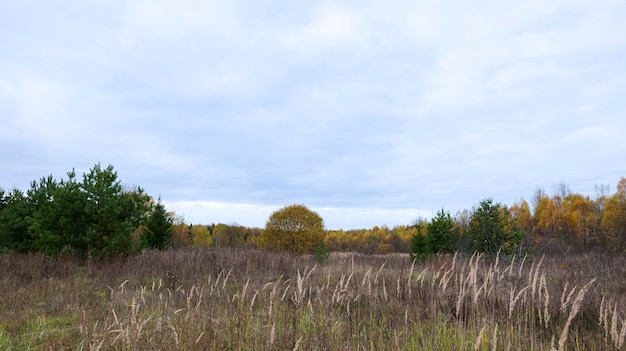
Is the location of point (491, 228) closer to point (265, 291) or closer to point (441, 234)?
point (441, 234)

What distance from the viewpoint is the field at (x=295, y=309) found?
3.72m

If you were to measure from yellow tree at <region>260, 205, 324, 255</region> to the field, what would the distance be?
13071 millimetres

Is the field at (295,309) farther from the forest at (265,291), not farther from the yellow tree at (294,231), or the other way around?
the yellow tree at (294,231)

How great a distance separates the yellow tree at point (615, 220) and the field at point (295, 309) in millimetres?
25100

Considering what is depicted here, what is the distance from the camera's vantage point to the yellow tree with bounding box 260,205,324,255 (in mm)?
27438

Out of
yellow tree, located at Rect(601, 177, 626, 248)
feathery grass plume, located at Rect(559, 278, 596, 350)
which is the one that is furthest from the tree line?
yellow tree, located at Rect(601, 177, 626, 248)

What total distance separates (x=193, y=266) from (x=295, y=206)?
647 inches

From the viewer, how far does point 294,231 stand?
2789 cm

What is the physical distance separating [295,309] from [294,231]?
2299 centimetres

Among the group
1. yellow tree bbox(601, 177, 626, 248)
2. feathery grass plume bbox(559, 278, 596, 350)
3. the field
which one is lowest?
the field

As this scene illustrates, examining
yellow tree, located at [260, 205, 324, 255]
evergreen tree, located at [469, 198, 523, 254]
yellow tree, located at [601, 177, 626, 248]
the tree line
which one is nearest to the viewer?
the tree line

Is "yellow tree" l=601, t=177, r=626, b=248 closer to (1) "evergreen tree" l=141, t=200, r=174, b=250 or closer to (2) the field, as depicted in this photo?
(2) the field

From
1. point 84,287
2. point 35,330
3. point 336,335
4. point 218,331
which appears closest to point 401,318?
point 336,335

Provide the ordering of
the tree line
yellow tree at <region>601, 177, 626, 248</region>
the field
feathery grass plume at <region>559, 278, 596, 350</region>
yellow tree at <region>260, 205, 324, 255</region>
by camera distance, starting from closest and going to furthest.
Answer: feathery grass plume at <region>559, 278, 596, 350</region> < the field < the tree line < yellow tree at <region>260, 205, 324, 255</region> < yellow tree at <region>601, 177, 626, 248</region>
